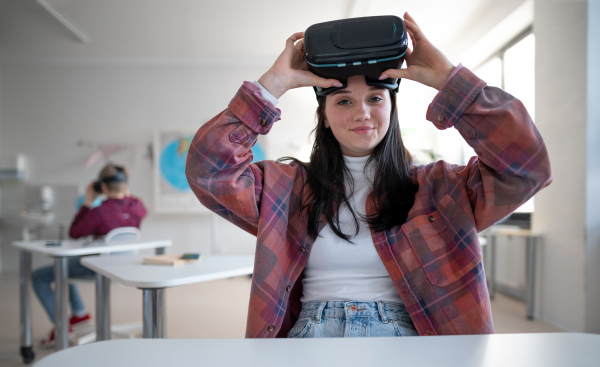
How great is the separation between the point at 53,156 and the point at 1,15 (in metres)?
1.92

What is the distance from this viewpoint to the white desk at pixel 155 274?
1.33 metres

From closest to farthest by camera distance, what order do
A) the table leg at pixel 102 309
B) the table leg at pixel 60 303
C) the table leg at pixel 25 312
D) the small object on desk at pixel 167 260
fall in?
1. the small object on desk at pixel 167 260
2. the table leg at pixel 102 309
3. the table leg at pixel 60 303
4. the table leg at pixel 25 312

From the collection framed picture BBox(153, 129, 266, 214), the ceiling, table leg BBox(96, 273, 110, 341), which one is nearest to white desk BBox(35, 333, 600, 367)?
table leg BBox(96, 273, 110, 341)

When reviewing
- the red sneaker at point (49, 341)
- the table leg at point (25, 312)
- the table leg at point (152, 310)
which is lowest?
the red sneaker at point (49, 341)

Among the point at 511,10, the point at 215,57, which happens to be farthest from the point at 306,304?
the point at 215,57

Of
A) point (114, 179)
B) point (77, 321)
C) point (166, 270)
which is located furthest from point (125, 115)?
point (166, 270)

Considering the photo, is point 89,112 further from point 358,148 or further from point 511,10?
point 358,148

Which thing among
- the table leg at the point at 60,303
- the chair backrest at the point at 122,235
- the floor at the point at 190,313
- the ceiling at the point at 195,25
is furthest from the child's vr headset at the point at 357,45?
the ceiling at the point at 195,25

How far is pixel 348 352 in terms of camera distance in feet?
1.79

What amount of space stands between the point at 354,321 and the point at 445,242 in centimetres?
28

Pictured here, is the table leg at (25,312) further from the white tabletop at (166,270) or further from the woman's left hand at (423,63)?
the woman's left hand at (423,63)

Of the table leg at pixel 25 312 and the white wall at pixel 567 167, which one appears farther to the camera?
the white wall at pixel 567 167

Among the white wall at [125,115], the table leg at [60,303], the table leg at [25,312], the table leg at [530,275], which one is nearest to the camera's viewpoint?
the table leg at [60,303]

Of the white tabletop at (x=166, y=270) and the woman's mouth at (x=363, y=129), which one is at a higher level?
the woman's mouth at (x=363, y=129)
